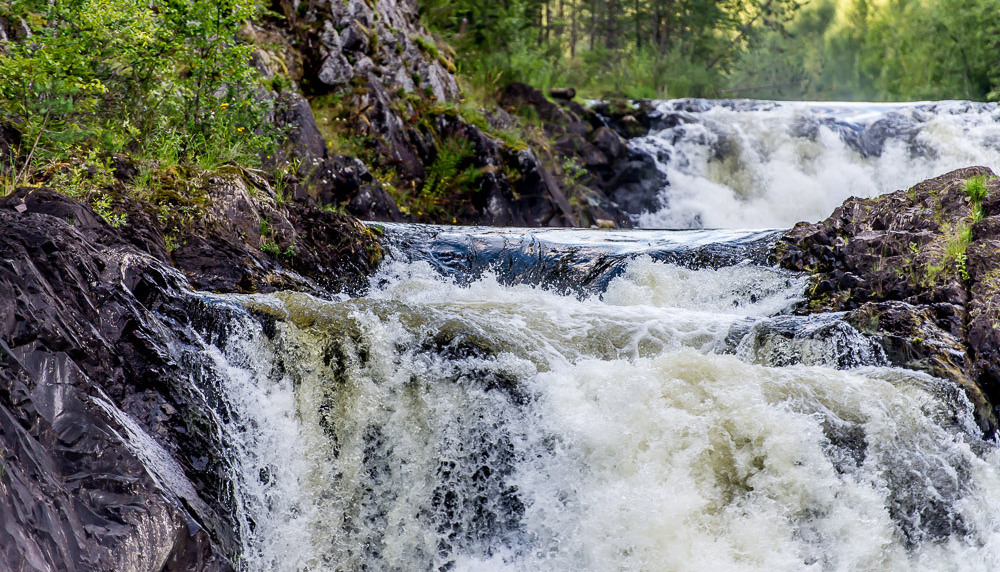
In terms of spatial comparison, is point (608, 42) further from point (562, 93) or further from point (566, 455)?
point (566, 455)

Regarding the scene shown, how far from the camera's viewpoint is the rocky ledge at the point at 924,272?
5203 mm

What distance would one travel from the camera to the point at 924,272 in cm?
600

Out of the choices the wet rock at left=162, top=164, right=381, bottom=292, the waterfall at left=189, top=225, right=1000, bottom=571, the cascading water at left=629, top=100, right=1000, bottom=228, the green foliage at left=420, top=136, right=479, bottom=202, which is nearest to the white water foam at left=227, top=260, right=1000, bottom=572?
the waterfall at left=189, top=225, right=1000, bottom=571

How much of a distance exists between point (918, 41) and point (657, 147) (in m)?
16.5

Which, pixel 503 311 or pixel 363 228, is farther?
pixel 363 228

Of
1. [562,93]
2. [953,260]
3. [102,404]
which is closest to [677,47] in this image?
[562,93]

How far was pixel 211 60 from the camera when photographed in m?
6.91

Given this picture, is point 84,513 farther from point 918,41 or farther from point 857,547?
point 918,41

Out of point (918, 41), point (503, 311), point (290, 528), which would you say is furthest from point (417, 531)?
point (918, 41)

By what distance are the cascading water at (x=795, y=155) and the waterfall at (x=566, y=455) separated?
9361 mm

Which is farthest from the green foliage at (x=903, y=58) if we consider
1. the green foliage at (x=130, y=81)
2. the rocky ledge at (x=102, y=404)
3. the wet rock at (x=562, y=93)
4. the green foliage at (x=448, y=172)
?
the rocky ledge at (x=102, y=404)

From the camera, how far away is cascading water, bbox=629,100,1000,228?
46.2 feet

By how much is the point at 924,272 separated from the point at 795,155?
960 centimetres

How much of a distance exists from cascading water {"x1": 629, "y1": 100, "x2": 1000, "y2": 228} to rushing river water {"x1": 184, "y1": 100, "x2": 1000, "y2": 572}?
9337 millimetres
